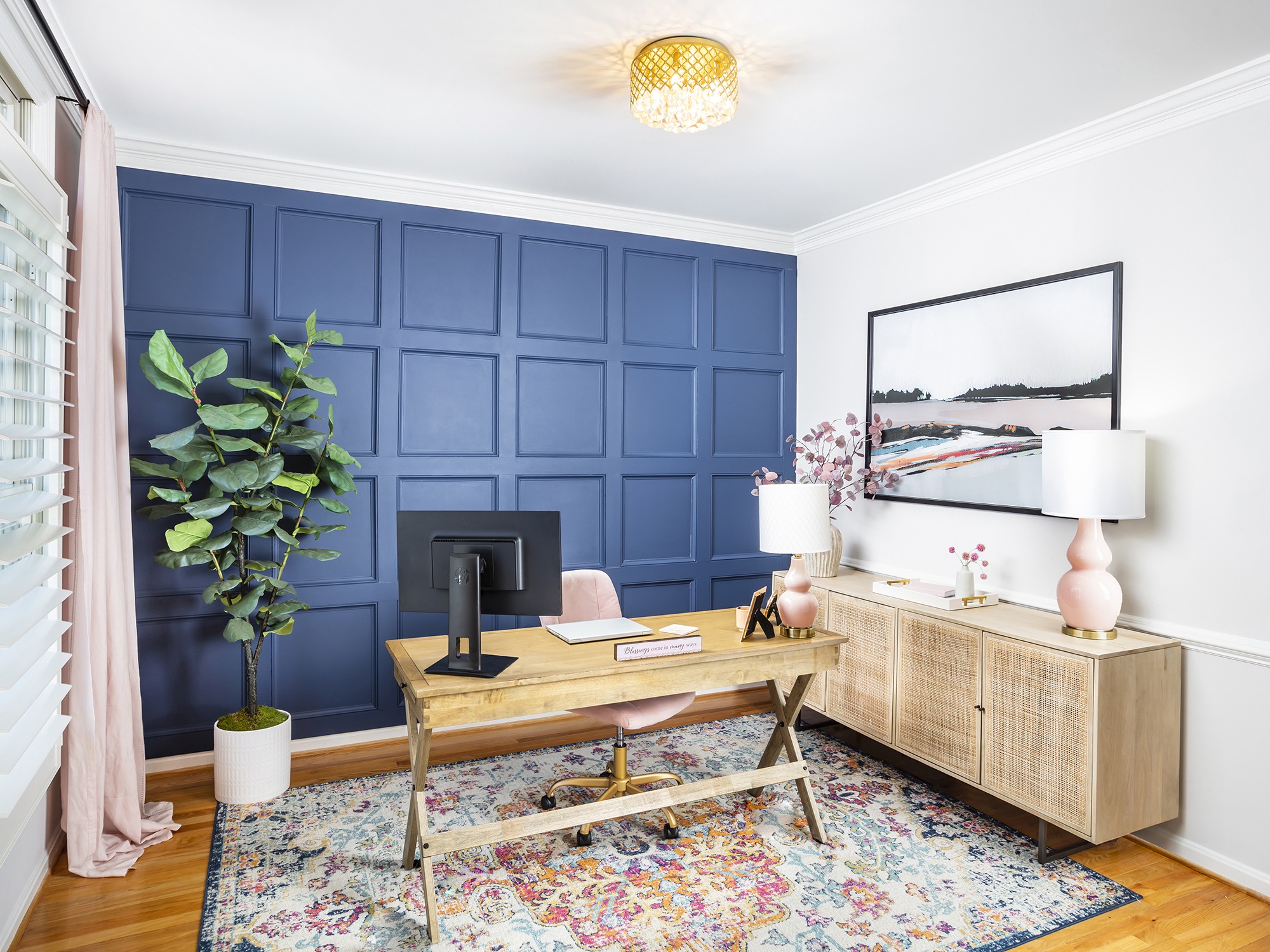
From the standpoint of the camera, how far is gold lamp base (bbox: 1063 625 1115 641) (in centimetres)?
262

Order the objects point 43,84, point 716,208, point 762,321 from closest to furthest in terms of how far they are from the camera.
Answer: point 43,84, point 716,208, point 762,321

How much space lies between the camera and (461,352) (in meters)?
3.78

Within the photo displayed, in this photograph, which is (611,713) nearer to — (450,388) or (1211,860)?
(450,388)

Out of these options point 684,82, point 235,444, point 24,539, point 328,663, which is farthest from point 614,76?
point 328,663

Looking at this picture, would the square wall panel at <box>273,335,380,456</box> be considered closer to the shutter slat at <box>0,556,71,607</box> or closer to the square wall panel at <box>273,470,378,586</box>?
the square wall panel at <box>273,470,378,586</box>

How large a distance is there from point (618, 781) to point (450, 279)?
244 cm

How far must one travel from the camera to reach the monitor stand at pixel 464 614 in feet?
7.61

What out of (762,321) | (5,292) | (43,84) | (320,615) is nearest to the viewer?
(5,292)

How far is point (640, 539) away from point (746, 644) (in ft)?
5.36

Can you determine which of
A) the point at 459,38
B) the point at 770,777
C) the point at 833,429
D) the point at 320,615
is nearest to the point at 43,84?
the point at 459,38

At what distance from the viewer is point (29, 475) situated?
1.86 metres

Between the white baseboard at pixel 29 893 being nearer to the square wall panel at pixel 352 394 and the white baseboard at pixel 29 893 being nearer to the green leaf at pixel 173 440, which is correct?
the green leaf at pixel 173 440

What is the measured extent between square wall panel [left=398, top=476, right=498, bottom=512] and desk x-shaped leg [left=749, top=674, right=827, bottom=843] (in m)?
1.66

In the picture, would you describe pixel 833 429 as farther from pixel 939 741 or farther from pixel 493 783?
pixel 493 783
